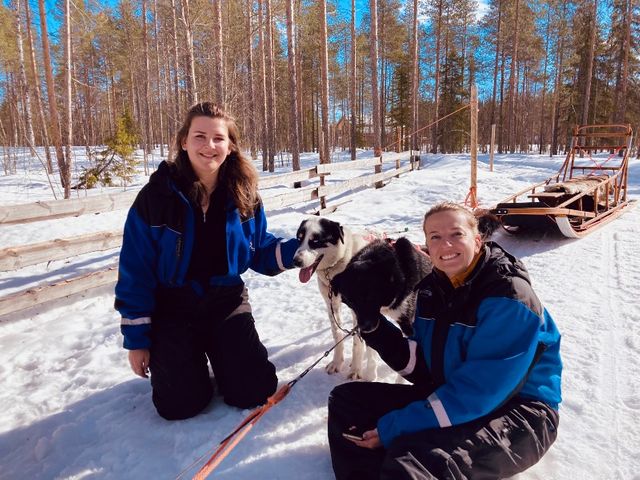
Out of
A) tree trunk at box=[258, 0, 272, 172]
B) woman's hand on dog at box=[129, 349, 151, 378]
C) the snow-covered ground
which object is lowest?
the snow-covered ground

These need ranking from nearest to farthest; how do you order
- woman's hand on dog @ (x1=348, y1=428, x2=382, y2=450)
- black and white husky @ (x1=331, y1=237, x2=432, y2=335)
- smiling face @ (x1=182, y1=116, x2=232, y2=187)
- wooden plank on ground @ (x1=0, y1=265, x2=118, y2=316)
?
woman's hand on dog @ (x1=348, y1=428, x2=382, y2=450) → black and white husky @ (x1=331, y1=237, x2=432, y2=335) → smiling face @ (x1=182, y1=116, x2=232, y2=187) → wooden plank on ground @ (x1=0, y1=265, x2=118, y2=316)

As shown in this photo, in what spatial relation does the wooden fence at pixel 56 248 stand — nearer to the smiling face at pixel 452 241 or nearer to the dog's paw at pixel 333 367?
the dog's paw at pixel 333 367

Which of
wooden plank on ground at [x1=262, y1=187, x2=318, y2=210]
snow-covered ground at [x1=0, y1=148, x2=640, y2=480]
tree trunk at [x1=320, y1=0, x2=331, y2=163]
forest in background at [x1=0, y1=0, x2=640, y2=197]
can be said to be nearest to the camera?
snow-covered ground at [x1=0, y1=148, x2=640, y2=480]

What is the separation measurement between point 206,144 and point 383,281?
4.32 feet

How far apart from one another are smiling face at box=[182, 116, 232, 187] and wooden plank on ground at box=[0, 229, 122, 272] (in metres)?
2.33

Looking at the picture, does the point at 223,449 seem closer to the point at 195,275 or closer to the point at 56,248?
the point at 195,275

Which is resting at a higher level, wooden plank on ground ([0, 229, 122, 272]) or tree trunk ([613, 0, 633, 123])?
Result: tree trunk ([613, 0, 633, 123])

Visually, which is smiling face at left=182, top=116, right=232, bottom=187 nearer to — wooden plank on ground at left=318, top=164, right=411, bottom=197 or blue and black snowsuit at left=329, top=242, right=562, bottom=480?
blue and black snowsuit at left=329, top=242, right=562, bottom=480

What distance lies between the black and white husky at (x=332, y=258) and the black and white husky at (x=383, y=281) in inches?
11.6

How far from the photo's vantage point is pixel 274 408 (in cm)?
221

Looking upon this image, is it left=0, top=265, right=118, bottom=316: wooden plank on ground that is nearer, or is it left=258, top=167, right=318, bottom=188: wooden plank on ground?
left=0, top=265, right=118, bottom=316: wooden plank on ground

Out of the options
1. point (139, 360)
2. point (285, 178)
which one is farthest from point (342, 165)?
point (139, 360)

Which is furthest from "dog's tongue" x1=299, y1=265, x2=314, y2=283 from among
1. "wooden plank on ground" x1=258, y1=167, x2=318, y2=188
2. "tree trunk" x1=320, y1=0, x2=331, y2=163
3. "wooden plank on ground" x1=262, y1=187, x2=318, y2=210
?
"tree trunk" x1=320, y1=0, x2=331, y2=163

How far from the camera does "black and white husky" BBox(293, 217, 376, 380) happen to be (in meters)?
2.52
